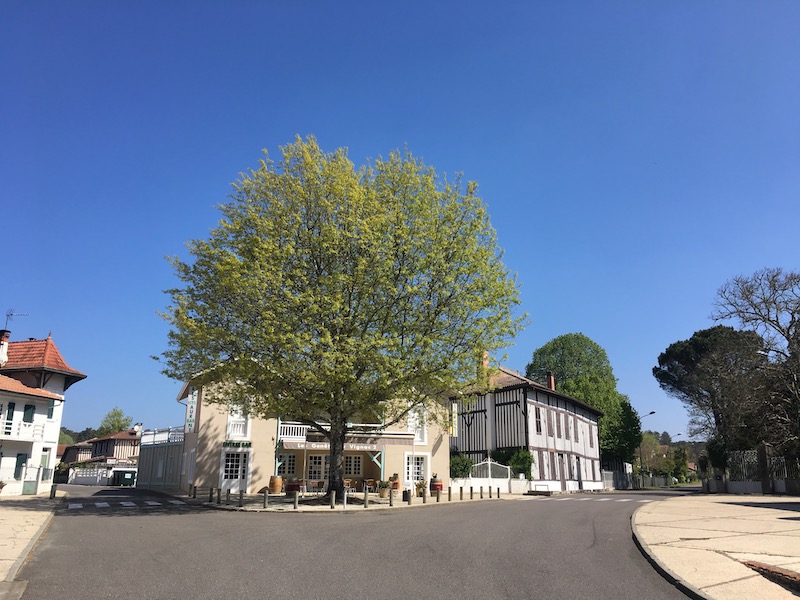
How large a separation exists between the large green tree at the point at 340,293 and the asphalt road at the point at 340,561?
6.04m

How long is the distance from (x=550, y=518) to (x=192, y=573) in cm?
1180

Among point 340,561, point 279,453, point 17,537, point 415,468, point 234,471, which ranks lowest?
point 17,537

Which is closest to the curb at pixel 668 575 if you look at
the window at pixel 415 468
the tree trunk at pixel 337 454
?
the tree trunk at pixel 337 454

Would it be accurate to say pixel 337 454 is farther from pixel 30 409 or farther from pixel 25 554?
pixel 30 409

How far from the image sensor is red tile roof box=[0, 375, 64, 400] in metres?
29.7

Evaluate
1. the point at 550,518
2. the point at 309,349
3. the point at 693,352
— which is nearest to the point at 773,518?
the point at 550,518

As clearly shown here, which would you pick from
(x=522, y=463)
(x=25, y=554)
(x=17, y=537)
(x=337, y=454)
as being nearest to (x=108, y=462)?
(x=522, y=463)

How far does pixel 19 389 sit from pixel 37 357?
3.69 m

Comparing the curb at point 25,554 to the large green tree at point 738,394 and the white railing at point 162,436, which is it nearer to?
the white railing at point 162,436

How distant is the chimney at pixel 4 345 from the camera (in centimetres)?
3294

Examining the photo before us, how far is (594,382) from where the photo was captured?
60812 millimetres

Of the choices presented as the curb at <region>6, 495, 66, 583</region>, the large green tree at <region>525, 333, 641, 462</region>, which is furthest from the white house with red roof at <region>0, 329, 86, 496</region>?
the large green tree at <region>525, 333, 641, 462</region>

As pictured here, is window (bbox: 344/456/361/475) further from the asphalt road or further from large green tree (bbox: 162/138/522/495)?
the asphalt road

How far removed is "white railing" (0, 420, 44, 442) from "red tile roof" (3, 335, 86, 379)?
3.55 meters
